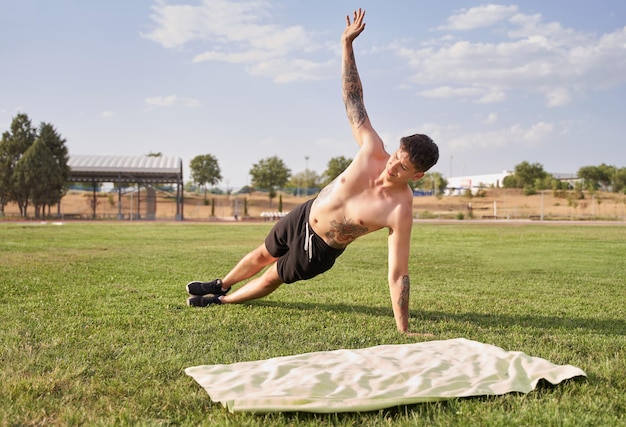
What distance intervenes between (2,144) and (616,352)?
47536 mm

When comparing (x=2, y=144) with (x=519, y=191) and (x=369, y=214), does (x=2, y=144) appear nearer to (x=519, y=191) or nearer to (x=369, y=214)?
(x=369, y=214)

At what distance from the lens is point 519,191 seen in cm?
7606

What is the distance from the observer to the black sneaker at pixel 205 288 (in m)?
5.67

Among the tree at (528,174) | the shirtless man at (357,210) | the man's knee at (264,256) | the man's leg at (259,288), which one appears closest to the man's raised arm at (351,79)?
the shirtless man at (357,210)

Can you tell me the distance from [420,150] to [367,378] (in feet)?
6.12

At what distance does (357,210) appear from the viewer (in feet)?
15.3

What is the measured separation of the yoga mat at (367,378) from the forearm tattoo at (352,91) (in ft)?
7.17

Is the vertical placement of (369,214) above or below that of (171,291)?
above

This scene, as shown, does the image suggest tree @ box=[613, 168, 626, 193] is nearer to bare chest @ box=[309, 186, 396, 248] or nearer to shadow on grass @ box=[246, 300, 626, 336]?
shadow on grass @ box=[246, 300, 626, 336]

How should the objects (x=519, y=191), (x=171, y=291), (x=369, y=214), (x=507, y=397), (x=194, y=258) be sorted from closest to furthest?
(x=507, y=397) < (x=369, y=214) < (x=171, y=291) < (x=194, y=258) < (x=519, y=191)

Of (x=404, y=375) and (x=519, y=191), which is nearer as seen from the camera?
(x=404, y=375)

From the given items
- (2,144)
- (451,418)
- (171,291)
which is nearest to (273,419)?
(451,418)

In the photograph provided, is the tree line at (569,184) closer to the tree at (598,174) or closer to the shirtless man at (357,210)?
the tree at (598,174)

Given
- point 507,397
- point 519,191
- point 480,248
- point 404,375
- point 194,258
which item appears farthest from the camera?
point 519,191
